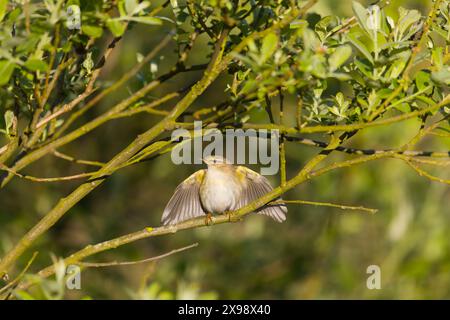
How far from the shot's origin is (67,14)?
7.57ft

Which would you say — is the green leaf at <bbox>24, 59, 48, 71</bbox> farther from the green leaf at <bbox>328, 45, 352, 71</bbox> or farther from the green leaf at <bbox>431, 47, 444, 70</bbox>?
the green leaf at <bbox>431, 47, 444, 70</bbox>

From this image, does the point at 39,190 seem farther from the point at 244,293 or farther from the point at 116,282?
the point at 244,293

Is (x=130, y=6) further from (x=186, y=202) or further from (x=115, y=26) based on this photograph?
(x=186, y=202)

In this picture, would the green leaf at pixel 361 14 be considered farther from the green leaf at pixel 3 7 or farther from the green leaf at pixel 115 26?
the green leaf at pixel 3 7

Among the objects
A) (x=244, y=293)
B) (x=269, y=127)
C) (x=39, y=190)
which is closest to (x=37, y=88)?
(x=269, y=127)

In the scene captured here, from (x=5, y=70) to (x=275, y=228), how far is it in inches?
244

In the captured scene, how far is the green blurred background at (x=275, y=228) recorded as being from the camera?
21.7ft

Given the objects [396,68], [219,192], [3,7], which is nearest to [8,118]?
[3,7]

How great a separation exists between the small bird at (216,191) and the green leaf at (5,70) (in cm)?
245

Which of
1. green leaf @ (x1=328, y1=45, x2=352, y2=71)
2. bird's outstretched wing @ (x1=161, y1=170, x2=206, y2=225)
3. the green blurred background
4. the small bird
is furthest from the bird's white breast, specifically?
green leaf @ (x1=328, y1=45, x2=352, y2=71)

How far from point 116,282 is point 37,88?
470 centimetres

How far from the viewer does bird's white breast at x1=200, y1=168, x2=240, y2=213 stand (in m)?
4.77

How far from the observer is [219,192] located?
477cm

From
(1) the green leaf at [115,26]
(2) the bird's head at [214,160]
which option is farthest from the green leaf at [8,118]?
(2) the bird's head at [214,160]
